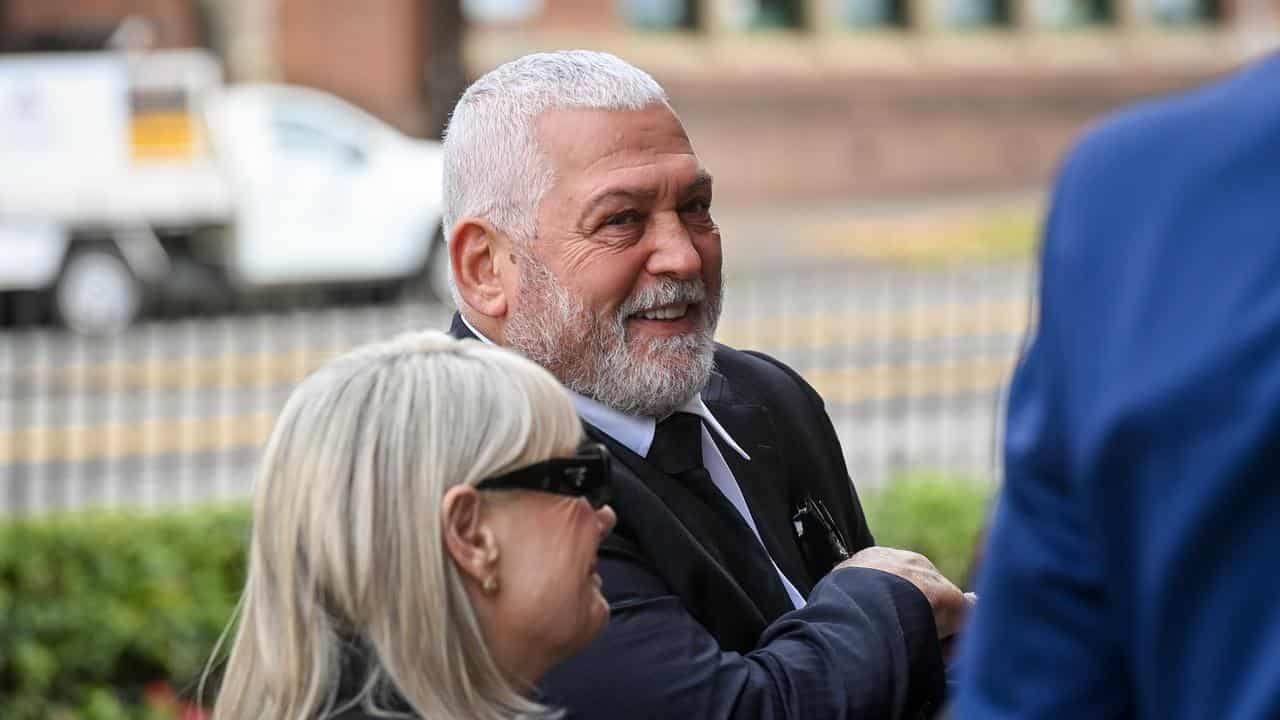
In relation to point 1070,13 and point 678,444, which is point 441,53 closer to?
point 1070,13

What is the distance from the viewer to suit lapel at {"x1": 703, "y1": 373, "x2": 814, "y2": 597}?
2486 millimetres

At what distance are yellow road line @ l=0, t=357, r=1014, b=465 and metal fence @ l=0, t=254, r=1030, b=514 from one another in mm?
13

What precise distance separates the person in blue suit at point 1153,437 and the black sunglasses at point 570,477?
74cm

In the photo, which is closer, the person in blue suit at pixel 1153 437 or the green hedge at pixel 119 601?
the person in blue suit at pixel 1153 437

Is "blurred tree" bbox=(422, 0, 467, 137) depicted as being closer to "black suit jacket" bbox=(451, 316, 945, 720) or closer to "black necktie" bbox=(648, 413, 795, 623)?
"black necktie" bbox=(648, 413, 795, 623)

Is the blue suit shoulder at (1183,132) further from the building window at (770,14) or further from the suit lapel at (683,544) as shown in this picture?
the building window at (770,14)

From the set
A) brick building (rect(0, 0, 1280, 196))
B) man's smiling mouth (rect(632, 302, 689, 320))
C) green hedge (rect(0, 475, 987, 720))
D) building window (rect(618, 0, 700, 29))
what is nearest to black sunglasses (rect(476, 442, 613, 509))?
man's smiling mouth (rect(632, 302, 689, 320))

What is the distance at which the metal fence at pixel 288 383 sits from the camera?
10031mm

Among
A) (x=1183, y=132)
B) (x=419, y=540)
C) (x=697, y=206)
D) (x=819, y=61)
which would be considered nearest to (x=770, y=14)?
(x=819, y=61)

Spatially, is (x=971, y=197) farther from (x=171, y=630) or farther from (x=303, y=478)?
(x=303, y=478)

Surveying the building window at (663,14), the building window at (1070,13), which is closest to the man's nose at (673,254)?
the building window at (663,14)

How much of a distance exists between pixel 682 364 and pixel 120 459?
27.0ft

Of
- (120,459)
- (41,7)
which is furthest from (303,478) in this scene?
(41,7)

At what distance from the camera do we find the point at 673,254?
97.3 inches
